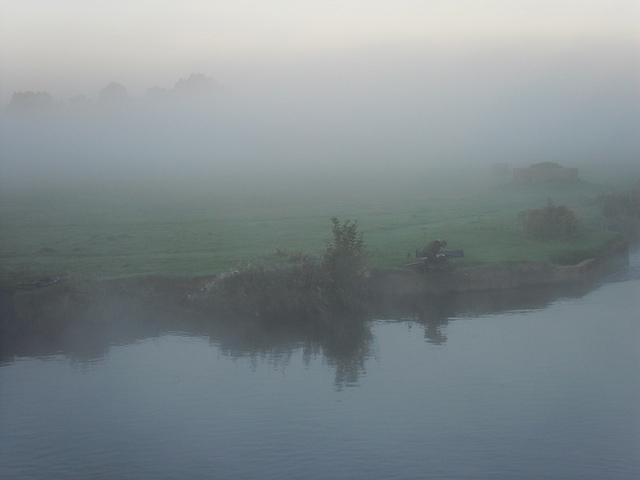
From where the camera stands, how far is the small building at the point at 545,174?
53.8m

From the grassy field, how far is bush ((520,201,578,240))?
1.59ft

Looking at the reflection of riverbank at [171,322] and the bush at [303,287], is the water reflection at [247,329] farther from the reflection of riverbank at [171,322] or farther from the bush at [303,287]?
the bush at [303,287]

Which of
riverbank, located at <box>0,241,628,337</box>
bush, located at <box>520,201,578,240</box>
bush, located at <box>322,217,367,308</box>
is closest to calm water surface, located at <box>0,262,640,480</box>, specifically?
bush, located at <box>322,217,367,308</box>

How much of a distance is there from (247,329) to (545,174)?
31.2 metres

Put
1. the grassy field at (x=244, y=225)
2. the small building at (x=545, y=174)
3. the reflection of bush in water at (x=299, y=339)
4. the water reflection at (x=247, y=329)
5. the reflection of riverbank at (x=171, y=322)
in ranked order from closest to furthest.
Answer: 1. the reflection of bush in water at (x=299, y=339)
2. the water reflection at (x=247, y=329)
3. the reflection of riverbank at (x=171, y=322)
4. the grassy field at (x=244, y=225)
5. the small building at (x=545, y=174)

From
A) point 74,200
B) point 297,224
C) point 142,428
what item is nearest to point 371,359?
point 142,428

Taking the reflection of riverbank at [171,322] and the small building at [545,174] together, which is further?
the small building at [545,174]

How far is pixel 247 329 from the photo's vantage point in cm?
2711

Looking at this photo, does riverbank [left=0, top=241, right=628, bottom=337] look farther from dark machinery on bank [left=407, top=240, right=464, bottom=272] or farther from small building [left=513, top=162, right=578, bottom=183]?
small building [left=513, top=162, right=578, bottom=183]

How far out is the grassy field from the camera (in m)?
31.7

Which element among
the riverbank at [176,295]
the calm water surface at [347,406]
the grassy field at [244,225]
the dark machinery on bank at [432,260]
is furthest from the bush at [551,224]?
the calm water surface at [347,406]

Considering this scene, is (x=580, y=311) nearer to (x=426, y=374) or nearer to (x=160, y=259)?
(x=426, y=374)

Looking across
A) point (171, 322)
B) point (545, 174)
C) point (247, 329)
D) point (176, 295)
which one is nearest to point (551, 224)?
point (247, 329)

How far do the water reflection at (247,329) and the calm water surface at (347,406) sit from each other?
0.60ft
